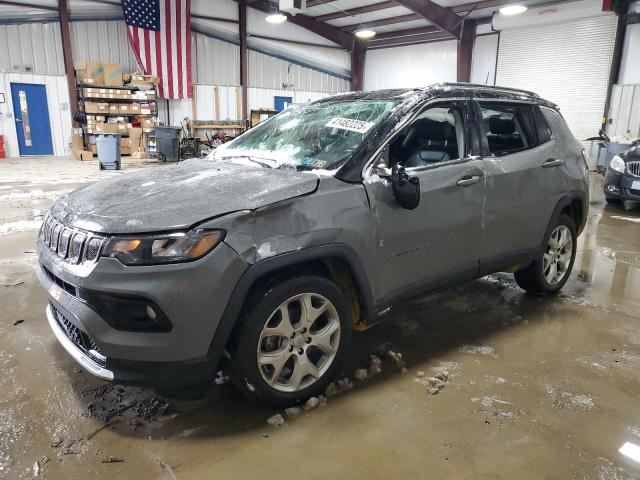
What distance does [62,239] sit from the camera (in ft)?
7.15

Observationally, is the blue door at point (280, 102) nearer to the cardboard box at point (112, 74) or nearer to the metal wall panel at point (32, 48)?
the cardboard box at point (112, 74)

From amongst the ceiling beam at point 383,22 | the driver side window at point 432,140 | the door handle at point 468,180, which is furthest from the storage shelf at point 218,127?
the door handle at point 468,180

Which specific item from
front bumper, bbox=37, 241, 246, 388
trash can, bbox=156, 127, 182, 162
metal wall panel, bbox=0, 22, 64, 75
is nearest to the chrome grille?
front bumper, bbox=37, 241, 246, 388

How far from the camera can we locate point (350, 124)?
2766 millimetres

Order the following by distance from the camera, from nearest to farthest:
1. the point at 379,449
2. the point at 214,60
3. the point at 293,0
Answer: the point at 379,449 → the point at 293,0 → the point at 214,60

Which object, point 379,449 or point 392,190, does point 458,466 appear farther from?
point 392,190

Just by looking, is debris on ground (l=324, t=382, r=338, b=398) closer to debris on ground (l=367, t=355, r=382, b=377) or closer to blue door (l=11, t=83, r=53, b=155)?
debris on ground (l=367, t=355, r=382, b=377)

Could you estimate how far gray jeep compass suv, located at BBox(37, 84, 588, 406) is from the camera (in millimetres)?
1943

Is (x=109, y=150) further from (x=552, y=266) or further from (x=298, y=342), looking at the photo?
(x=298, y=342)

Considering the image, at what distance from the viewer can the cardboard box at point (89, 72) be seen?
15.4 m

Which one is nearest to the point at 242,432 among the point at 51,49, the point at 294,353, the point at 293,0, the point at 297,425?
the point at 297,425

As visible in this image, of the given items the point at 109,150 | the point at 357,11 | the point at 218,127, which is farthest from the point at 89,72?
the point at 357,11

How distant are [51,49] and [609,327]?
56.5 ft

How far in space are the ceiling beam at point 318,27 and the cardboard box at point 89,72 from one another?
6.47 m
